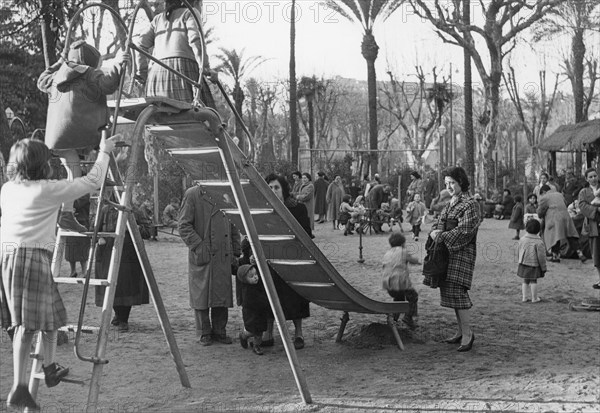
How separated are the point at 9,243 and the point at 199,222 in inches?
129

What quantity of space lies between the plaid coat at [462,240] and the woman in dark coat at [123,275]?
3.23 metres

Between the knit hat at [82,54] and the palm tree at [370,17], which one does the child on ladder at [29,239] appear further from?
the palm tree at [370,17]

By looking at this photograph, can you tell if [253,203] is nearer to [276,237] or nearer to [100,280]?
[276,237]

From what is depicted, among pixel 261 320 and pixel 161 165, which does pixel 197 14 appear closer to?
pixel 261 320

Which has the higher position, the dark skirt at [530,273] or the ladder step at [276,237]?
the ladder step at [276,237]

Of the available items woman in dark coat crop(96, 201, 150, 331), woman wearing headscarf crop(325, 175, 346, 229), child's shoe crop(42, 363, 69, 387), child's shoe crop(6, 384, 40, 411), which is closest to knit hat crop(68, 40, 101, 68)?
child's shoe crop(42, 363, 69, 387)

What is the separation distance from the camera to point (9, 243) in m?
4.39

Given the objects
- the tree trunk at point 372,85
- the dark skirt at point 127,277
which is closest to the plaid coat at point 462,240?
the dark skirt at point 127,277

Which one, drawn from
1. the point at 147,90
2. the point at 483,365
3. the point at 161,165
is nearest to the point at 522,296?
the point at 483,365

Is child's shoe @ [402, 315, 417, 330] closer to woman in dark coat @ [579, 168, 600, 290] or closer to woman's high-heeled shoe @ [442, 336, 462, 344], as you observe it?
woman's high-heeled shoe @ [442, 336, 462, 344]

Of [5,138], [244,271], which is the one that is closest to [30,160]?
[244,271]

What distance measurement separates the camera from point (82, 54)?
509 cm

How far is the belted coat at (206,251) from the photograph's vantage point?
745 centimetres

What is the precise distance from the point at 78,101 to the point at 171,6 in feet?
5.76
